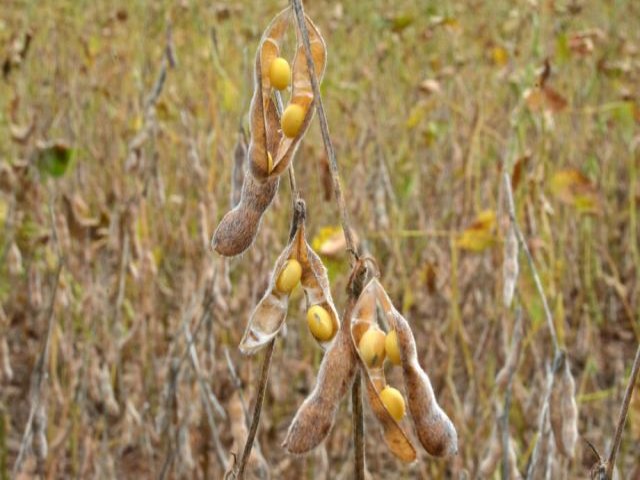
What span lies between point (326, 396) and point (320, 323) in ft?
0.13

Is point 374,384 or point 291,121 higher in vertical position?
point 291,121

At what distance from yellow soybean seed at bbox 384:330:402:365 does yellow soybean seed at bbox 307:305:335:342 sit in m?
0.03

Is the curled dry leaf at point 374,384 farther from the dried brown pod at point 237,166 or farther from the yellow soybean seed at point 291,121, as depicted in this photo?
the dried brown pod at point 237,166

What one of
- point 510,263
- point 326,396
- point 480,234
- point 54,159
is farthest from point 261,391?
point 54,159

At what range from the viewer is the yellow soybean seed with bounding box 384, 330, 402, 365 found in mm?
441

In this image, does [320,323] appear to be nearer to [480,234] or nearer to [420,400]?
[420,400]

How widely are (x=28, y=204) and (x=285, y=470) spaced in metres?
0.82

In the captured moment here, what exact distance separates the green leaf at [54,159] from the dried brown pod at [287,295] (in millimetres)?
1023

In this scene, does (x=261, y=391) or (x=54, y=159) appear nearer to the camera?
(x=261, y=391)

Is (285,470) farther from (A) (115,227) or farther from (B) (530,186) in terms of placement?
(B) (530,186)

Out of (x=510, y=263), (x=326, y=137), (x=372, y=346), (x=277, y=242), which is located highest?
(x=326, y=137)

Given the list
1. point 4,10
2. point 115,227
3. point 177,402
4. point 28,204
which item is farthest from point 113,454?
point 4,10

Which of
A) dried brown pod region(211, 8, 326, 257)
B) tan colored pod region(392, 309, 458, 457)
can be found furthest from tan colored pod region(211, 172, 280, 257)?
tan colored pod region(392, 309, 458, 457)

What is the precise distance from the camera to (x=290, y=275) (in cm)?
48
